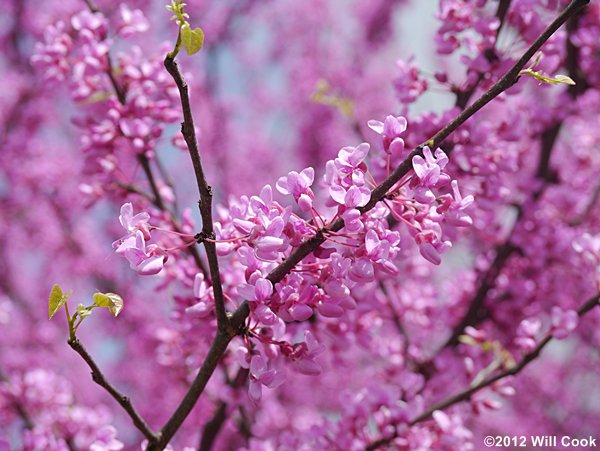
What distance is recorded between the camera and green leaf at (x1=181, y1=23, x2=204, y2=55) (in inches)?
44.7

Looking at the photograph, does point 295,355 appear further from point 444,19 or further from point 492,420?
point 492,420

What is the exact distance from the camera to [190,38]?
1.15m

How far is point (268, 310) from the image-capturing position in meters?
1.25

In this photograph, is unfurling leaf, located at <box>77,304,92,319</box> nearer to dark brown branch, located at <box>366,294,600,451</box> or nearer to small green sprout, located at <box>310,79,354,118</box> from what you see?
dark brown branch, located at <box>366,294,600,451</box>

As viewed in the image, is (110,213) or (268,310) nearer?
(268,310)

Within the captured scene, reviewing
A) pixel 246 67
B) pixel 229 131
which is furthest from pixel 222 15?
pixel 246 67

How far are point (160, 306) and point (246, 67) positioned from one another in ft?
18.0

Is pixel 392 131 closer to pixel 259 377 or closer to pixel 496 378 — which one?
pixel 259 377

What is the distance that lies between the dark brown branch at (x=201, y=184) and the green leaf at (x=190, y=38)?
4cm

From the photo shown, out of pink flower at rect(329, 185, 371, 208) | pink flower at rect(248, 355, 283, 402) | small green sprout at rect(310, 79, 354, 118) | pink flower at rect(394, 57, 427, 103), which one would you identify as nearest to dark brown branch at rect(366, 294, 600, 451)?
pink flower at rect(248, 355, 283, 402)

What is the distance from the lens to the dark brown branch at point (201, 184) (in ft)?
3.79

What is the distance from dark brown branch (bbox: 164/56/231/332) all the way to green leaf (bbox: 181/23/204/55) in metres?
0.04

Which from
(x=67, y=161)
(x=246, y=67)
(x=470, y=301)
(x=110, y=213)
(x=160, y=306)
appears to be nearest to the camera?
(x=470, y=301)

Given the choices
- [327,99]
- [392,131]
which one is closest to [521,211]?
[327,99]
